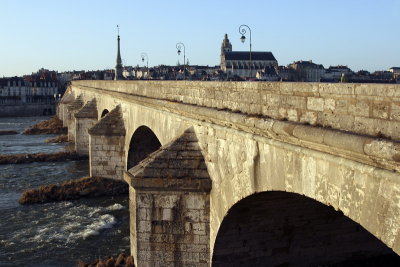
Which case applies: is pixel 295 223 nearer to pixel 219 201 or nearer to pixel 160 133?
pixel 219 201

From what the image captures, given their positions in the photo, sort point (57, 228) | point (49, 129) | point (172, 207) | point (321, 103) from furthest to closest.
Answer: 1. point (49, 129)
2. point (57, 228)
3. point (172, 207)
4. point (321, 103)

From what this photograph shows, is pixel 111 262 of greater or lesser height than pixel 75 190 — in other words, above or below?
above

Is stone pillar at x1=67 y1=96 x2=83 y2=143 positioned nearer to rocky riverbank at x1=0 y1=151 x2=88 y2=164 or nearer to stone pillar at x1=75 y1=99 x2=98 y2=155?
stone pillar at x1=75 y1=99 x2=98 y2=155

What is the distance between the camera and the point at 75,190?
20.7m

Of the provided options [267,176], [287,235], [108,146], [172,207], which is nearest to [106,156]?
[108,146]

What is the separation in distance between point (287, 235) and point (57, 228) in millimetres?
8848

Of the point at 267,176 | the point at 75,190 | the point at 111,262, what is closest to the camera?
the point at 267,176

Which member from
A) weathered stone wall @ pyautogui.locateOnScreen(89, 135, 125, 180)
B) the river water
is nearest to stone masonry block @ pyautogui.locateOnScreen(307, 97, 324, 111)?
the river water

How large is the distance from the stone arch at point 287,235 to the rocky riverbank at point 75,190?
11.9m

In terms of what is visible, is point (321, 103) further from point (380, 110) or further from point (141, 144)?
point (141, 144)

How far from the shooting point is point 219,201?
8883 mm

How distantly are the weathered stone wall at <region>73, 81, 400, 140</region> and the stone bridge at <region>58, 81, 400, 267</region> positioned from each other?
14 millimetres

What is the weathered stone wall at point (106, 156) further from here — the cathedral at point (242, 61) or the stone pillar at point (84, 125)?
the cathedral at point (242, 61)

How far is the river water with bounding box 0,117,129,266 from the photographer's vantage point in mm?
13555
